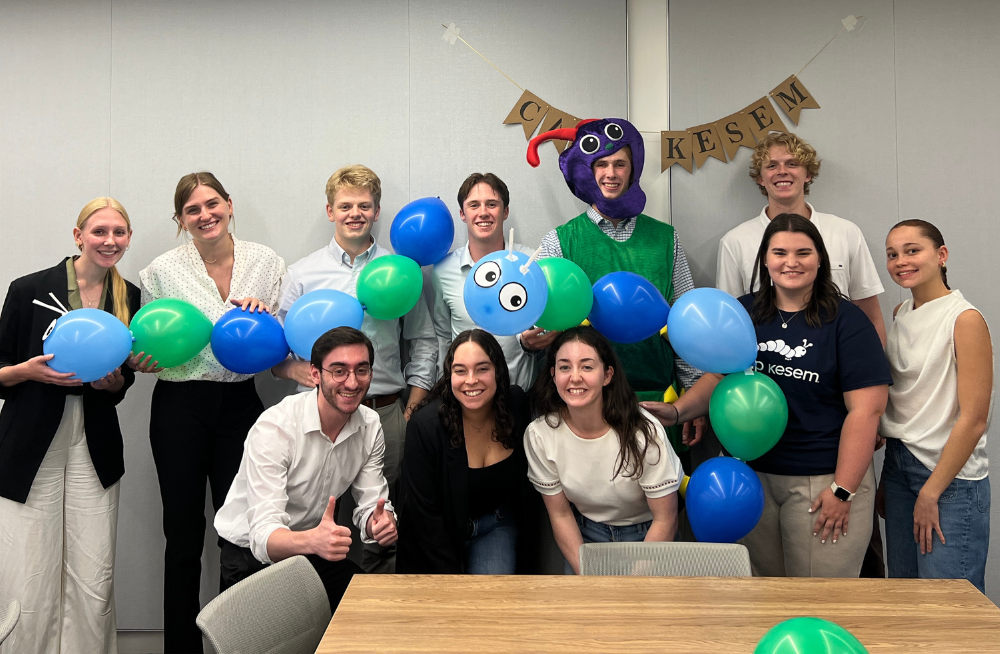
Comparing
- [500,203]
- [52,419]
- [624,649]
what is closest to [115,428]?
[52,419]

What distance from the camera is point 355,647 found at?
4.61 ft

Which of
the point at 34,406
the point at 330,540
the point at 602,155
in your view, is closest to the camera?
the point at 330,540

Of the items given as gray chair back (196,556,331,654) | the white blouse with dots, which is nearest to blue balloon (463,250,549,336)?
gray chair back (196,556,331,654)

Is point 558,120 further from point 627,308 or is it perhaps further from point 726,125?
point 627,308

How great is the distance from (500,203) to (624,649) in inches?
71.7

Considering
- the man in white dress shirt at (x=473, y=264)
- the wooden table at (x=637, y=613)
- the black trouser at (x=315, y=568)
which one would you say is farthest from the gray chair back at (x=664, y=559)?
the man in white dress shirt at (x=473, y=264)

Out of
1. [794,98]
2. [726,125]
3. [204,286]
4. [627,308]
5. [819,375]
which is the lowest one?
[819,375]

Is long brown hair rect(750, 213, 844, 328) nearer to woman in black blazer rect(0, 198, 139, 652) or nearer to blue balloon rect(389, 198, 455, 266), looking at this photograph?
blue balloon rect(389, 198, 455, 266)

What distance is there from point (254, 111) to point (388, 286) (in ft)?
4.22

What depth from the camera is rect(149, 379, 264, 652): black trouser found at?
107 inches

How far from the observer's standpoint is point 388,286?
2555 mm

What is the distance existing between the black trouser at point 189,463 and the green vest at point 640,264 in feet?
4.62

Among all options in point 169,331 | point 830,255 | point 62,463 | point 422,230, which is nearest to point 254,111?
point 422,230

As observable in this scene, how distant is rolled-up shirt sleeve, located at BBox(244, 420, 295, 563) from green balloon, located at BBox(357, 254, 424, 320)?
60cm
